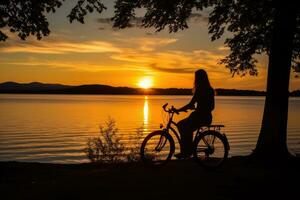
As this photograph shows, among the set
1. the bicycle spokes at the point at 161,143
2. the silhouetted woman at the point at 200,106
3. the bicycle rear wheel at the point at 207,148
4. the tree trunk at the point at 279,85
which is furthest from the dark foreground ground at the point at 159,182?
the silhouetted woman at the point at 200,106

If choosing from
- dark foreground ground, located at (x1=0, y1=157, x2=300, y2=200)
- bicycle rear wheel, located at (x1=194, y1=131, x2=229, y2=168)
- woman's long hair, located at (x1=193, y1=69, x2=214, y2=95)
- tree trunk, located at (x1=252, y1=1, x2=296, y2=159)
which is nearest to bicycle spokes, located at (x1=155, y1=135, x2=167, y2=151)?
dark foreground ground, located at (x1=0, y1=157, x2=300, y2=200)

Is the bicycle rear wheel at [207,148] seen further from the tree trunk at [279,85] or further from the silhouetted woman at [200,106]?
the tree trunk at [279,85]

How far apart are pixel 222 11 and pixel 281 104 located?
3.63m

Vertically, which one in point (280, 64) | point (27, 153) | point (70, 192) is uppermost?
point (280, 64)

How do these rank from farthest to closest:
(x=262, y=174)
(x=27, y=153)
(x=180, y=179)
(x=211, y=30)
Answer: (x=27, y=153), (x=211, y=30), (x=262, y=174), (x=180, y=179)

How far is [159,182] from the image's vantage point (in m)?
9.87

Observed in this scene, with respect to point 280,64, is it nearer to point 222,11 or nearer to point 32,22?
point 222,11

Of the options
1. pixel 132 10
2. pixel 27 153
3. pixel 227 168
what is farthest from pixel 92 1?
pixel 27 153

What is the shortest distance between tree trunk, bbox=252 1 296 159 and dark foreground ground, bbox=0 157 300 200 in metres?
0.73

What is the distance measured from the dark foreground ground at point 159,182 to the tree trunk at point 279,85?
0.73 metres

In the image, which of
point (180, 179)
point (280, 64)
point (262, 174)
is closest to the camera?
point (180, 179)

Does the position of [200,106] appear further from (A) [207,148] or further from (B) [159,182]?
(B) [159,182]

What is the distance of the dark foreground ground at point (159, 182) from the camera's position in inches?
348

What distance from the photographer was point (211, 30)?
15609mm
